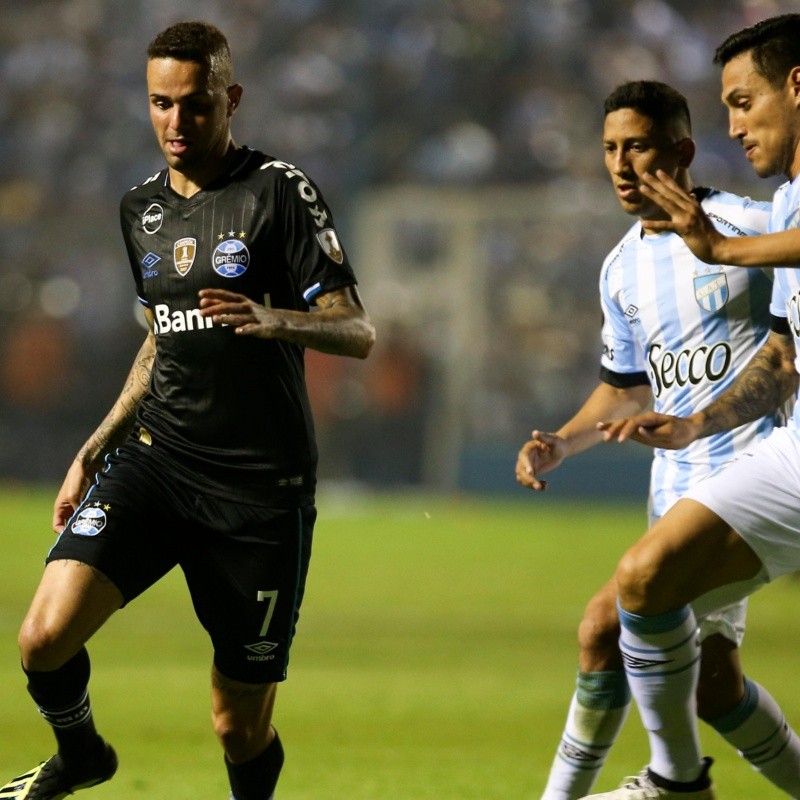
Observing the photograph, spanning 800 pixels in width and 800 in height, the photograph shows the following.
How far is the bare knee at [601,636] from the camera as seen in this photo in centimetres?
440

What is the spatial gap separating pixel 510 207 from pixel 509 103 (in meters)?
1.97

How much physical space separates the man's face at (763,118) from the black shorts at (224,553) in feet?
5.36

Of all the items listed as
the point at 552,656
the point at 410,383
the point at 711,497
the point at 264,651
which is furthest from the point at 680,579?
the point at 410,383

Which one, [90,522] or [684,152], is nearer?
[90,522]

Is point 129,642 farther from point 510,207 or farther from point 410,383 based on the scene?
point 510,207

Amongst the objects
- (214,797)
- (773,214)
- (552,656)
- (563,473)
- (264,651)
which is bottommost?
(563,473)

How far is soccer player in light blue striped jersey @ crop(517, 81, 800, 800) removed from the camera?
4449 millimetres

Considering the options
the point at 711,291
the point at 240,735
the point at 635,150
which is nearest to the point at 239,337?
the point at 240,735

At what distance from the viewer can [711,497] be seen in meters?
3.90

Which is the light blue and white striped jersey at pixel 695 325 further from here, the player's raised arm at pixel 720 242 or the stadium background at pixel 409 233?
the stadium background at pixel 409 233

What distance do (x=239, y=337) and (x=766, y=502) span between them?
153 centimetres

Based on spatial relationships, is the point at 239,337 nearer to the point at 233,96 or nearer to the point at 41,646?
the point at 233,96

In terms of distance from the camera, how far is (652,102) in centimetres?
461

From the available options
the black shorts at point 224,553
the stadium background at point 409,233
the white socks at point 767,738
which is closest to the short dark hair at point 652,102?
the black shorts at point 224,553
